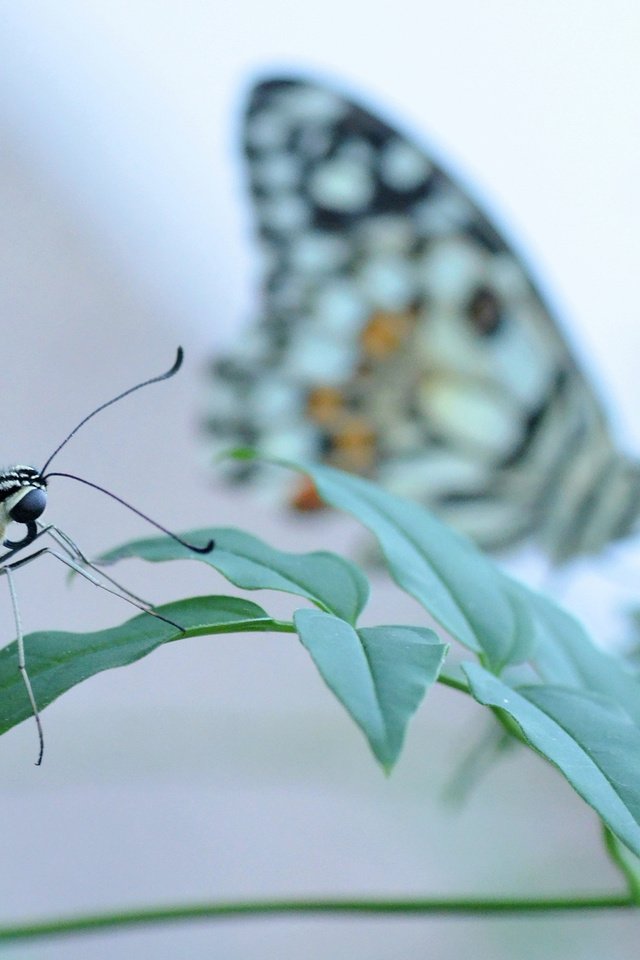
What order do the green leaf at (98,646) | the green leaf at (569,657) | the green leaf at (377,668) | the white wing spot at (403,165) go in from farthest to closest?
1. the white wing spot at (403,165)
2. the green leaf at (569,657)
3. the green leaf at (98,646)
4. the green leaf at (377,668)

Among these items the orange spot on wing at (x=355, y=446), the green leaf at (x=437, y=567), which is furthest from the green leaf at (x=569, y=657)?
the orange spot on wing at (x=355, y=446)

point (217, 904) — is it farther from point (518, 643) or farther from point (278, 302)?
point (278, 302)

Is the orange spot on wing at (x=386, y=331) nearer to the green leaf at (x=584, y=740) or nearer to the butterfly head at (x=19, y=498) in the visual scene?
the butterfly head at (x=19, y=498)

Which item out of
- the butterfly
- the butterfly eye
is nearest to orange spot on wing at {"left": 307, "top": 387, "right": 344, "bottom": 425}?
the butterfly

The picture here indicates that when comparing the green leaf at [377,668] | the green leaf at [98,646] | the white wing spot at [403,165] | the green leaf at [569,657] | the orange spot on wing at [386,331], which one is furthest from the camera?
the orange spot on wing at [386,331]

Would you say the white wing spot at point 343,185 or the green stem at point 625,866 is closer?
the green stem at point 625,866

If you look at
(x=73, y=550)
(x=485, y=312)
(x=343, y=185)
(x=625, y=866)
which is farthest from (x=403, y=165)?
(x=625, y=866)

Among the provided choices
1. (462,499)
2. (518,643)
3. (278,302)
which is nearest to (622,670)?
(518,643)
